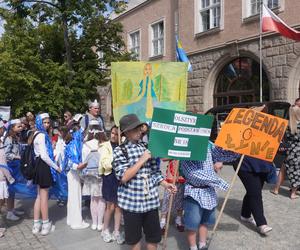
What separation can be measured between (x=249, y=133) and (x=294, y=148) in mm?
2847

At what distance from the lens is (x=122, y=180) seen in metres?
3.59

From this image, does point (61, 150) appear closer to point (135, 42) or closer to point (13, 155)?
point (13, 155)

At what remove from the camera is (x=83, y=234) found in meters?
5.39

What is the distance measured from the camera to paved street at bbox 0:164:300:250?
4.82 metres

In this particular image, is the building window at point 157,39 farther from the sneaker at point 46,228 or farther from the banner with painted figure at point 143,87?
the sneaker at point 46,228

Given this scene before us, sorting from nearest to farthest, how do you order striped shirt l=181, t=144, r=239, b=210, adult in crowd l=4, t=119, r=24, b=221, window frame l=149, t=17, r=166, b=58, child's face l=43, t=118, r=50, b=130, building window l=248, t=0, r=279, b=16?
striped shirt l=181, t=144, r=239, b=210, child's face l=43, t=118, r=50, b=130, adult in crowd l=4, t=119, r=24, b=221, building window l=248, t=0, r=279, b=16, window frame l=149, t=17, r=166, b=58

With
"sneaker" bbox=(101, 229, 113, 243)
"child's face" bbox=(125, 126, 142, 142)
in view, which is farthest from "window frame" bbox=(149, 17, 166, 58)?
"child's face" bbox=(125, 126, 142, 142)

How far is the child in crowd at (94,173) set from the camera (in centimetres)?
541

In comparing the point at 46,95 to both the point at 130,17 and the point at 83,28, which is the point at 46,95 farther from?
the point at 130,17

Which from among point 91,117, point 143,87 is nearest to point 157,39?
point 91,117

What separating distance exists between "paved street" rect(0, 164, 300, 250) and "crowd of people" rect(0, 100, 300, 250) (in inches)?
5.6

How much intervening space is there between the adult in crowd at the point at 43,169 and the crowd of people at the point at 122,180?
13 mm

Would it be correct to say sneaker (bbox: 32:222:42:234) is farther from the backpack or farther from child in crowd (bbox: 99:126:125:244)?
child in crowd (bbox: 99:126:125:244)

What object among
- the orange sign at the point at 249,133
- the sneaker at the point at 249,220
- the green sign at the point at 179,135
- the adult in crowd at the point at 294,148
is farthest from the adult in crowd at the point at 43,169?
the adult in crowd at the point at 294,148
